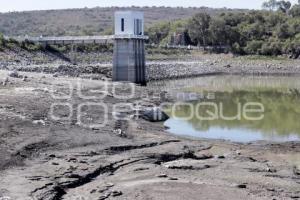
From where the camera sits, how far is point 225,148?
86.4 feet

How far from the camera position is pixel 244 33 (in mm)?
114125

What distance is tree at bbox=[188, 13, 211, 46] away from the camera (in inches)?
4565

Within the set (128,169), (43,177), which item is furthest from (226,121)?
(43,177)

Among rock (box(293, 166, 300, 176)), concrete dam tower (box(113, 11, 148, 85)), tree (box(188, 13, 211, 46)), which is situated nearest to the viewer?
rock (box(293, 166, 300, 176))

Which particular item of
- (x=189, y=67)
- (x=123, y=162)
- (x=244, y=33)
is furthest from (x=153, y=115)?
(x=244, y=33)

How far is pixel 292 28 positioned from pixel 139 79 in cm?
5839

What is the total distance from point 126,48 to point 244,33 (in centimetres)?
5766

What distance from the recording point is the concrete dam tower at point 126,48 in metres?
60.3

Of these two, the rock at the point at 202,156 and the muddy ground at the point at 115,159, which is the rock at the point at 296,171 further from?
the rock at the point at 202,156

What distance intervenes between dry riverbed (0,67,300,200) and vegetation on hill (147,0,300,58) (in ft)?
257

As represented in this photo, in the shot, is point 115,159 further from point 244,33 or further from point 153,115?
point 244,33

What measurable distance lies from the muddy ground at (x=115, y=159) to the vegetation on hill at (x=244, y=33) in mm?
73313

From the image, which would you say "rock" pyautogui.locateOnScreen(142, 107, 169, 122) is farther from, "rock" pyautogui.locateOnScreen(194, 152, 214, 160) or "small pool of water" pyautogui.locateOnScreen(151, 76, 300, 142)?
"rock" pyautogui.locateOnScreen(194, 152, 214, 160)

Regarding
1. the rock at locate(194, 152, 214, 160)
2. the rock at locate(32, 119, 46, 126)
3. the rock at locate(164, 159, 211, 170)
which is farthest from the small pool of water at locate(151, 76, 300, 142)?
the rock at locate(164, 159, 211, 170)
